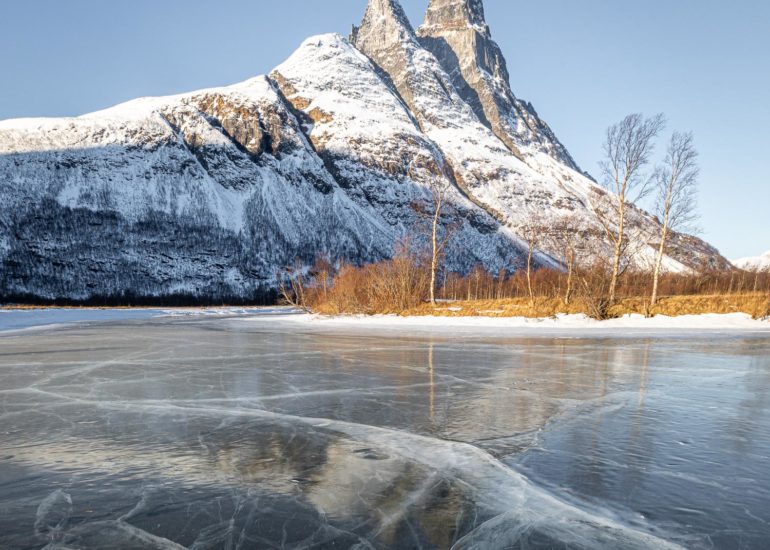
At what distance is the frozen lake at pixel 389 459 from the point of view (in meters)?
3.39

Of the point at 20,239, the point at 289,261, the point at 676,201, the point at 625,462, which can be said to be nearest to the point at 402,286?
the point at 676,201

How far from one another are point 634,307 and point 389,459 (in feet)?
77.6

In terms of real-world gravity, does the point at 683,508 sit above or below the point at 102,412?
above

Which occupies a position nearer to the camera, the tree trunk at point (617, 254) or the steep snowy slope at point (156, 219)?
the tree trunk at point (617, 254)

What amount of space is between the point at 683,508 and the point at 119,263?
160 metres

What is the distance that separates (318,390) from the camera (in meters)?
8.62

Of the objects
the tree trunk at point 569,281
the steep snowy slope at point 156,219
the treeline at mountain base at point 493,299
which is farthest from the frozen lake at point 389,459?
the steep snowy slope at point 156,219

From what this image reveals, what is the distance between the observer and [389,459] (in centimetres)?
489

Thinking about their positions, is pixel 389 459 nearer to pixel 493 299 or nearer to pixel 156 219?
pixel 493 299

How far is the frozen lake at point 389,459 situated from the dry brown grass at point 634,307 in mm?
15068

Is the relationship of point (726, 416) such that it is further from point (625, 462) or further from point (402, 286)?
point (402, 286)

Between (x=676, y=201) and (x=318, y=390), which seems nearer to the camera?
(x=318, y=390)

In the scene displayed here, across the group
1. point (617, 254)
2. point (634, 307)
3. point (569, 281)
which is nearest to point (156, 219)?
point (569, 281)

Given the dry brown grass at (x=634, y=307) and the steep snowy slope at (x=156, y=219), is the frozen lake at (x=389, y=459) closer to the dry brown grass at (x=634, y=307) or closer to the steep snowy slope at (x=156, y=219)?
the dry brown grass at (x=634, y=307)
